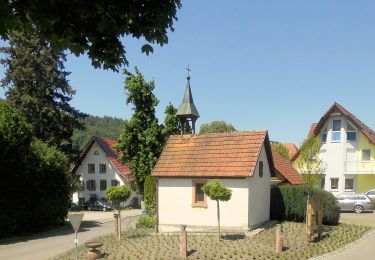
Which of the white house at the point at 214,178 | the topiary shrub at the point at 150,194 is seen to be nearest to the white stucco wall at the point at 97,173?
the topiary shrub at the point at 150,194

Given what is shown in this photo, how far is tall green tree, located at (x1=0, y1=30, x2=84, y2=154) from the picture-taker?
132ft

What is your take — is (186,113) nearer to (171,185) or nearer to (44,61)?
(171,185)

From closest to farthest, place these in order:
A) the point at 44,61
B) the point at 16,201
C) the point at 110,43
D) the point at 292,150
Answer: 1. the point at 110,43
2. the point at 16,201
3. the point at 44,61
4. the point at 292,150

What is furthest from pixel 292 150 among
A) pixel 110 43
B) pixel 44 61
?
pixel 110 43

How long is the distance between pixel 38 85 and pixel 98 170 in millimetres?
17417

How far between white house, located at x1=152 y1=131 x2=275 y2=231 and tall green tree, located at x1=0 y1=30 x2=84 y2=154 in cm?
2096

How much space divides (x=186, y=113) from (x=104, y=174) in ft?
101

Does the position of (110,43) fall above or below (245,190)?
above

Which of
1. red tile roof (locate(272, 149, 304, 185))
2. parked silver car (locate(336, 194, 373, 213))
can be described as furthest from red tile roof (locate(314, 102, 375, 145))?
red tile roof (locate(272, 149, 304, 185))

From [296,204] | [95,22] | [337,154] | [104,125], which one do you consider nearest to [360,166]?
[337,154]

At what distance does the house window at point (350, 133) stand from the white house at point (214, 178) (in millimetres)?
20284

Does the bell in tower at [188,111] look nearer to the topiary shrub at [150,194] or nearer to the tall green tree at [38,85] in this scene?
the topiary shrub at [150,194]

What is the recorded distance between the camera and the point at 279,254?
16984 mm

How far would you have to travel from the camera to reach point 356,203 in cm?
3372
